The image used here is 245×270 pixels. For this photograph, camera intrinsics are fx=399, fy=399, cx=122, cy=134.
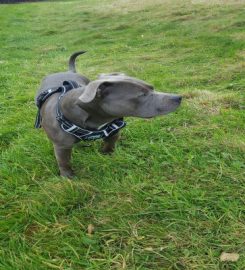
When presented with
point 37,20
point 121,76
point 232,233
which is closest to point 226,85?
point 121,76

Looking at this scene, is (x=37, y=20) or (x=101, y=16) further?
(x=37, y=20)

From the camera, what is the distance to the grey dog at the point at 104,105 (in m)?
2.88

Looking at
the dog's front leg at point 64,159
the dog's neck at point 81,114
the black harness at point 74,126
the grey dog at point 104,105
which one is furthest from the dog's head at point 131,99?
the dog's front leg at point 64,159

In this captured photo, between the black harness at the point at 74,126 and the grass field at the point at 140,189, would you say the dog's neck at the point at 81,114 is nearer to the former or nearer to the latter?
the black harness at the point at 74,126

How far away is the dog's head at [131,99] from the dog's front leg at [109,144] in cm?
64

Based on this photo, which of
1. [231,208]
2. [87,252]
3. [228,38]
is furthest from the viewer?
[228,38]

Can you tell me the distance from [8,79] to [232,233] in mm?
5361

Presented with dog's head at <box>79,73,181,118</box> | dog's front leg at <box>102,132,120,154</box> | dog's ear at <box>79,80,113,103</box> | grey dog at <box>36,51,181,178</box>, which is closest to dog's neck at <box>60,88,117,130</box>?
grey dog at <box>36,51,181,178</box>

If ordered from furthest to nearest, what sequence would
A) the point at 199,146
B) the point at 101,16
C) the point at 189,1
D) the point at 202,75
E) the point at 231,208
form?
the point at 101,16
the point at 189,1
the point at 202,75
the point at 199,146
the point at 231,208

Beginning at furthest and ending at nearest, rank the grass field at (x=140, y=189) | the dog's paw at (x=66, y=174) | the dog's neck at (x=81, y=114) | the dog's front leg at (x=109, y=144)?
the dog's front leg at (x=109, y=144), the dog's paw at (x=66, y=174), the dog's neck at (x=81, y=114), the grass field at (x=140, y=189)

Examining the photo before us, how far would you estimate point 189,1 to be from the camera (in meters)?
14.9

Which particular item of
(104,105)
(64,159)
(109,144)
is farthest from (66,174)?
(104,105)

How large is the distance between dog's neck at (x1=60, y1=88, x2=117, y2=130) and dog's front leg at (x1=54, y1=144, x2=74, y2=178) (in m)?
0.28

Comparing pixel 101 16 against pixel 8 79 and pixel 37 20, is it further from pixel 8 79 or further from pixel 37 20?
pixel 8 79
